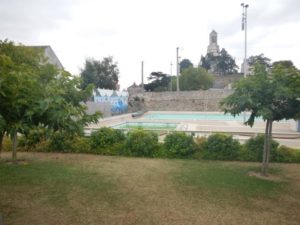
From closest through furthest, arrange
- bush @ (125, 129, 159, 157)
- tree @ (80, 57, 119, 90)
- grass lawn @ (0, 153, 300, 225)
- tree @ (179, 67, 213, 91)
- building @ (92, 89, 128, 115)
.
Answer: grass lawn @ (0, 153, 300, 225), bush @ (125, 129, 159, 157), building @ (92, 89, 128, 115), tree @ (80, 57, 119, 90), tree @ (179, 67, 213, 91)

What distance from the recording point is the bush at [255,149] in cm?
907

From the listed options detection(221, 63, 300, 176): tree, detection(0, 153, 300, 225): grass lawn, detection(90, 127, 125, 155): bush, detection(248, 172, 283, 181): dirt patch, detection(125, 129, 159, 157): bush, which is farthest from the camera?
detection(90, 127, 125, 155): bush

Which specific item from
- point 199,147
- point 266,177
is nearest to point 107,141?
point 199,147

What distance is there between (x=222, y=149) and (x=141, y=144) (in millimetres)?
2618

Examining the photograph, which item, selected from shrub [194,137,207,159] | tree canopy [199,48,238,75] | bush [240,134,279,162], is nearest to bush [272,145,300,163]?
bush [240,134,279,162]

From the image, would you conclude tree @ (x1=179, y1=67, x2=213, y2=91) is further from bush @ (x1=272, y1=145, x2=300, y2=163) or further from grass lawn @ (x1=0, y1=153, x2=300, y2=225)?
grass lawn @ (x1=0, y1=153, x2=300, y2=225)

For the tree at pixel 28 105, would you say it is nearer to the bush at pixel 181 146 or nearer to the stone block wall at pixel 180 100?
the bush at pixel 181 146

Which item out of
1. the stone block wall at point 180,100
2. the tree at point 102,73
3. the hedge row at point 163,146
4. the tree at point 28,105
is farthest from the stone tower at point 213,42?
the tree at point 28,105

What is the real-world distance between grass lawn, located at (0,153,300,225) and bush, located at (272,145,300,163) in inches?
16.4

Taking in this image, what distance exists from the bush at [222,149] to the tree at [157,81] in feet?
139

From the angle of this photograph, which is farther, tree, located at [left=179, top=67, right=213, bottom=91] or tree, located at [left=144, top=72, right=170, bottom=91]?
tree, located at [left=144, top=72, right=170, bottom=91]

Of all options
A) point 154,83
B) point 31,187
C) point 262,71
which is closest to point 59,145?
point 31,187

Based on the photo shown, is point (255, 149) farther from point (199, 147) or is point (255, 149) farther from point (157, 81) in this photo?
point (157, 81)

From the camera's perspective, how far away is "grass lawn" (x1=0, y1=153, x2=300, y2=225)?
4887 millimetres
